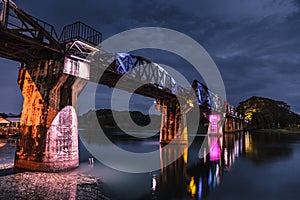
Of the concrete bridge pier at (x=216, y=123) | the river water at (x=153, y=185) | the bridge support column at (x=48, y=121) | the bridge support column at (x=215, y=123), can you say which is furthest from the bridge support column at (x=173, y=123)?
the bridge support column at (x=215, y=123)

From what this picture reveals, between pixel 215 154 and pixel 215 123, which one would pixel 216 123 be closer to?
pixel 215 123

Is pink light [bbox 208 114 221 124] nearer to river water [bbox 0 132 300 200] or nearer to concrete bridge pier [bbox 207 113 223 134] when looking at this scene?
concrete bridge pier [bbox 207 113 223 134]

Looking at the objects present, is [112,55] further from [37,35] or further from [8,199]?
[8,199]

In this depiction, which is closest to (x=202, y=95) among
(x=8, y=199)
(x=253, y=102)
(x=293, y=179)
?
(x=293, y=179)

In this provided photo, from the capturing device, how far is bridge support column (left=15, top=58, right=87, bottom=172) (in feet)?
61.3

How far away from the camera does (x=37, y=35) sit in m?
17.9

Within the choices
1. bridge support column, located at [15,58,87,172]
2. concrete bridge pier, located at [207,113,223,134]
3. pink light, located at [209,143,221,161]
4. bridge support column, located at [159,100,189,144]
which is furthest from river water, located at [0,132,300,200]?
concrete bridge pier, located at [207,113,223,134]

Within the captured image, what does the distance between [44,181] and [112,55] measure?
574 inches

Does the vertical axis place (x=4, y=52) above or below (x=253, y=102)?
below

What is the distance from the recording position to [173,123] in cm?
4853

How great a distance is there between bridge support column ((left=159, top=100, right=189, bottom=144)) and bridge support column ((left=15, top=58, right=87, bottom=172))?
29.9 m

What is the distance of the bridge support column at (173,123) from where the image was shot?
4850cm

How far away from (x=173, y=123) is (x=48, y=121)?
32914mm

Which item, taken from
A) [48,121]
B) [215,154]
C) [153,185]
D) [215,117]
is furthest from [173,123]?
[215,117]
